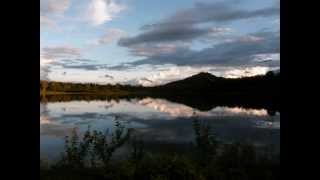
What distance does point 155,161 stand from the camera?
7.75 metres

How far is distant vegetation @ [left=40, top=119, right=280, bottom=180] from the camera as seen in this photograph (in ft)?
24.2

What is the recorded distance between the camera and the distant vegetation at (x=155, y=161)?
7367 mm
